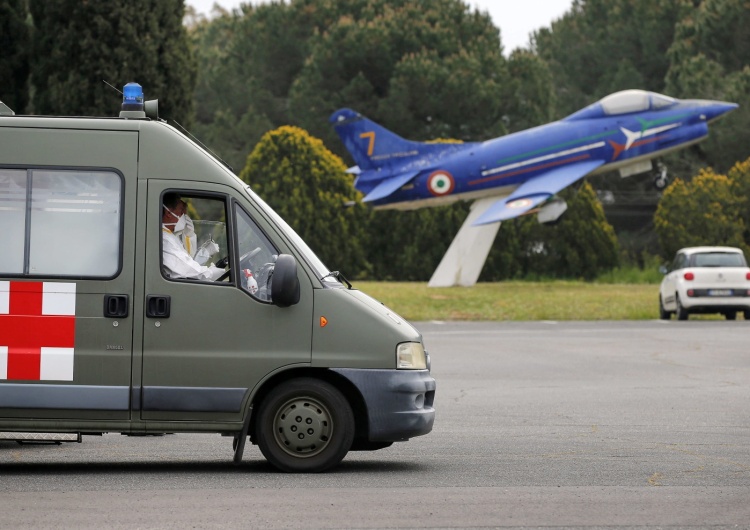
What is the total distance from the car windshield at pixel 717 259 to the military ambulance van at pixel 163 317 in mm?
23551

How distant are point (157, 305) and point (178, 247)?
16.8 inches

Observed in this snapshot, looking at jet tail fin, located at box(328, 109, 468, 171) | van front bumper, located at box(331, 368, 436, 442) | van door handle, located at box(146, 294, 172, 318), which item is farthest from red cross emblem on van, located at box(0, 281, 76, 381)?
jet tail fin, located at box(328, 109, 468, 171)

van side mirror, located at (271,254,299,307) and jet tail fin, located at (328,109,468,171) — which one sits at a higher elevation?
jet tail fin, located at (328,109,468,171)

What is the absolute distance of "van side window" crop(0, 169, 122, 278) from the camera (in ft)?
31.5

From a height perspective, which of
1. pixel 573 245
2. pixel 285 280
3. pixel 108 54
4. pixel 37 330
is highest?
pixel 108 54

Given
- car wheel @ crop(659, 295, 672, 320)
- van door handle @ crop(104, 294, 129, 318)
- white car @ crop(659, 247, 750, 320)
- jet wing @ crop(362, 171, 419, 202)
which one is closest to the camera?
van door handle @ crop(104, 294, 129, 318)

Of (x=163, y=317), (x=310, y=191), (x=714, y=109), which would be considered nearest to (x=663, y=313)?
(x=714, y=109)

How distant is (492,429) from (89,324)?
4.31 metres

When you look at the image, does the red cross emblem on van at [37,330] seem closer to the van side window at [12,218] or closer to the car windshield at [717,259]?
the van side window at [12,218]

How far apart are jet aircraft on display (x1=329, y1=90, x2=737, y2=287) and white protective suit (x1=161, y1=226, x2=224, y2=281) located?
1347 inches

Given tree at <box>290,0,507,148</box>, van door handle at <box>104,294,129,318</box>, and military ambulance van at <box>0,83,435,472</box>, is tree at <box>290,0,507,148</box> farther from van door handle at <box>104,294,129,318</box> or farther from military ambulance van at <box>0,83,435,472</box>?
van door handle at <box>104,294,129,318</box>

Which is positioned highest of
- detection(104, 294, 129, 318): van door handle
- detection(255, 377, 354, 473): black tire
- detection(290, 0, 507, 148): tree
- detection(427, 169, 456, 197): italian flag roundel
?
detection(290, 0, 507, 148): tree

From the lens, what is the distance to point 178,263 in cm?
972

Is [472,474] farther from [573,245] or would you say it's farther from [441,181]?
[573,245]
